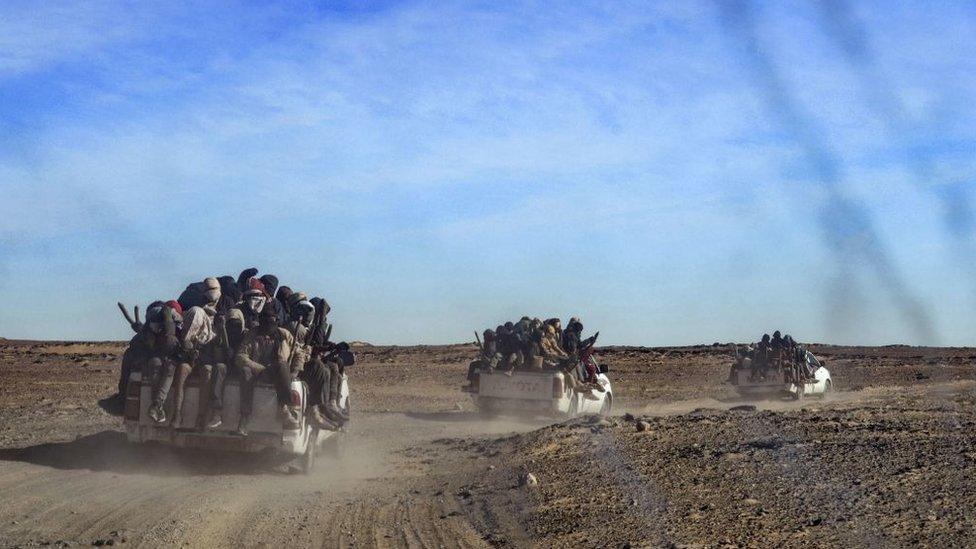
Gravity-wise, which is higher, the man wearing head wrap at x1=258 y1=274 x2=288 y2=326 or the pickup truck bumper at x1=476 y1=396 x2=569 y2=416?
the man wearing head wrap at x1=258 y1=274 x2=288 y2=326

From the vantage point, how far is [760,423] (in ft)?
50.9

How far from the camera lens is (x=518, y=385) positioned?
20281mm

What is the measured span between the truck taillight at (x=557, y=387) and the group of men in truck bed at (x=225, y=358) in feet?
21.5

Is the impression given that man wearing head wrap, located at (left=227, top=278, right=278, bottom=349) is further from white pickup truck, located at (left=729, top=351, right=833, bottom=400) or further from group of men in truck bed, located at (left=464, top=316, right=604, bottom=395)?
white pickup truck, located at (left=729, top=351, right=833, bottom=400)

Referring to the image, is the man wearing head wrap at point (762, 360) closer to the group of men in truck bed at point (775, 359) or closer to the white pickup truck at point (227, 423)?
the group of men in truck bed at point (775, 359)

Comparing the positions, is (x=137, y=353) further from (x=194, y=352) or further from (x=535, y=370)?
(x=535, y=370)

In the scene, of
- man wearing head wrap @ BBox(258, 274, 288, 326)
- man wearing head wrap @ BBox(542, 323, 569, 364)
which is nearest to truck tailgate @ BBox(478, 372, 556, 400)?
man wearing head wrap @ BBox(542, 323, 569, 364)

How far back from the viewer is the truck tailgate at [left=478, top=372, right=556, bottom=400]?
20047 millimetres

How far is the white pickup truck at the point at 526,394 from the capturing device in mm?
19953

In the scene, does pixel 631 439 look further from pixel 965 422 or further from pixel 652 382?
pixel 652 382

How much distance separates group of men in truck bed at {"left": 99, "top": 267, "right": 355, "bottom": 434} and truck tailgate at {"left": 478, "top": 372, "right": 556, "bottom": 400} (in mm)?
6606

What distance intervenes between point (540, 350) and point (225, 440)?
8.67m

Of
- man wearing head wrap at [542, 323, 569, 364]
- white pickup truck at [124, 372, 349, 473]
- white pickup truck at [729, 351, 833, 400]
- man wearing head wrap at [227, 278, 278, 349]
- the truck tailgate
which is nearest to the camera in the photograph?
white pickup truck at [124, 372, 349, 473]

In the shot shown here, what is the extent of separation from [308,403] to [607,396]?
10262 mm
